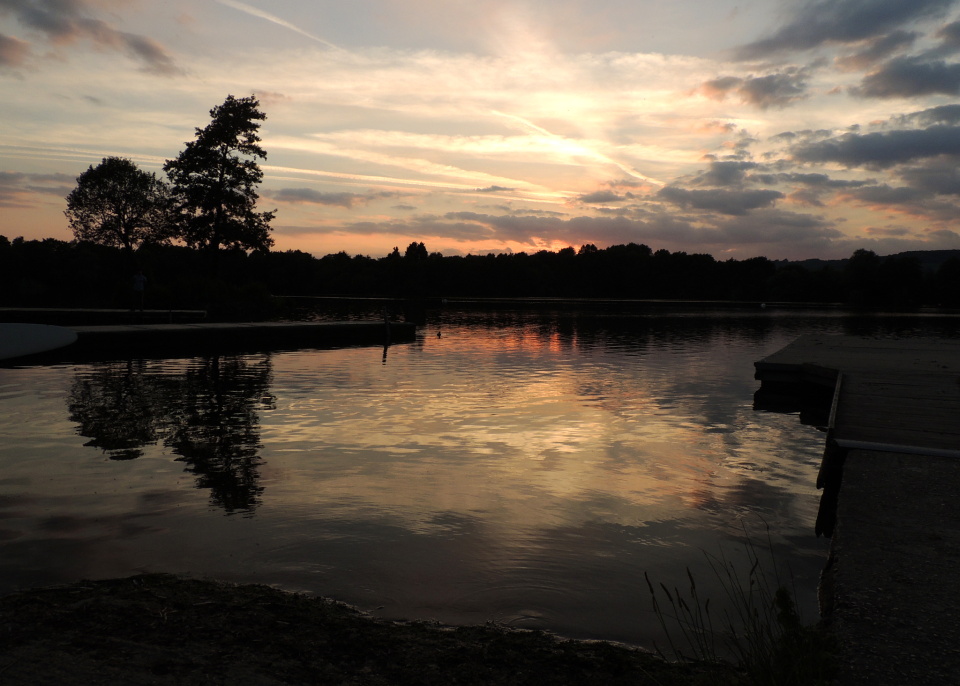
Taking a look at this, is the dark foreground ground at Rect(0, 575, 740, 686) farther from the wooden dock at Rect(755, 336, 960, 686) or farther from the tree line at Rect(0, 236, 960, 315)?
the tree line at Rect(0, 236, 960, 315)

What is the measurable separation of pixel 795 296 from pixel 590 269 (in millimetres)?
48485

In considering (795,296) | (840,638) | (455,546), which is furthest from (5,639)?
(795,296)

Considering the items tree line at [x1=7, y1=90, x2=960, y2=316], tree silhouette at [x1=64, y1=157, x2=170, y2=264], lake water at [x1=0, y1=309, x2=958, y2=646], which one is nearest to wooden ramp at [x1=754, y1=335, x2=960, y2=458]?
lake water at [x1=0, y1=309, x2=958, y2=646]

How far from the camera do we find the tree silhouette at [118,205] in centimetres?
5406

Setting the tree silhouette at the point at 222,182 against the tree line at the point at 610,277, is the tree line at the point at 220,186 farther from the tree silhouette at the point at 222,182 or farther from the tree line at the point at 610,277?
the tree line at the point at 610,277

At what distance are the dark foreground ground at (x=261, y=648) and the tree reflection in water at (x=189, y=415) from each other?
2554 mm

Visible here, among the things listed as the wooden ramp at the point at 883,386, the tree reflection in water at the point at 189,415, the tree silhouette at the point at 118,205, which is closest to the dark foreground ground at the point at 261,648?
the tree reflection in water at the point at 189,415

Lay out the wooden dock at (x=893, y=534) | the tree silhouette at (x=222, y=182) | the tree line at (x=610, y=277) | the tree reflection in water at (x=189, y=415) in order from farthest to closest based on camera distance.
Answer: the tree line at (x=610, y=277) → the tree silhouette at (x=222, y=182) → the tree reflection in water at (x=189, y=415) → the wooden dock at (x=893, y=534)

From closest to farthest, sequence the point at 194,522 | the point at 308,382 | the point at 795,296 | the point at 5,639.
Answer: the point at 5,639, the point at 194,522, the point at 308,382, the point at 795,296

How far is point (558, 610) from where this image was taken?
4.98m

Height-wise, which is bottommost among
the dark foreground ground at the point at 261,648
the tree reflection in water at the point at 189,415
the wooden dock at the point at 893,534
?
the tree reflection in water at the point at 189,415

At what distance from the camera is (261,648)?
13.1 feet

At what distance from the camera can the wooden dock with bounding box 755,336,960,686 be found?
344 centimetres

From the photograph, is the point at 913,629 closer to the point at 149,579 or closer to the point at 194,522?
the point at 149,579
